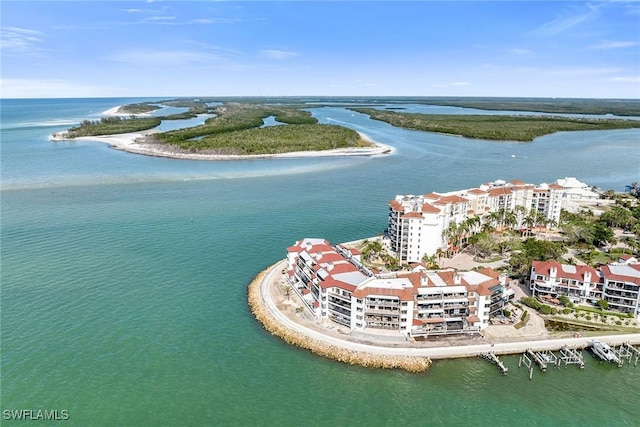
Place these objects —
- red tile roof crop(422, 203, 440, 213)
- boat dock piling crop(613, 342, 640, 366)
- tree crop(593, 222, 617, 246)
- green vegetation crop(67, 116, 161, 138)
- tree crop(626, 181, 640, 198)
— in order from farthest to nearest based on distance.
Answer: green vegetation crop(67, 116, 161, 138), tree crop(626, 181, 640, 198), tree crop(593, 222, 617, 246), red tile roof crop(422, 203, 440, 213), boat dock piling crop(613, 342, 640, 366)

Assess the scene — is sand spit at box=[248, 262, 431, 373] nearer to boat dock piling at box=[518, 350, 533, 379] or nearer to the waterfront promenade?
the waterfront promenade

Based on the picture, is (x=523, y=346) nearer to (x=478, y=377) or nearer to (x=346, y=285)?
(x=478, y=377)

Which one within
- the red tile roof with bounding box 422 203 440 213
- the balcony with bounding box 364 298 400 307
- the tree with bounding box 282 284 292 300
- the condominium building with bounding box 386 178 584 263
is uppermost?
the red tile roof with bounding box 422 203 440 213

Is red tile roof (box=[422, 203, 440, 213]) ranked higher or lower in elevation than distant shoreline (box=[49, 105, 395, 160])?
higher

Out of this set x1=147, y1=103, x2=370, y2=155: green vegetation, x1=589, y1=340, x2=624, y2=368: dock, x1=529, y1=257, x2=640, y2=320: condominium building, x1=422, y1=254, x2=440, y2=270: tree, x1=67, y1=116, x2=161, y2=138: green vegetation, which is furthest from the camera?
x1=67, y1=116, x2=161, y2=138: green vegetation

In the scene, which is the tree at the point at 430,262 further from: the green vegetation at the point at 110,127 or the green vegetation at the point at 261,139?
the green vegetation at the point at 110,127

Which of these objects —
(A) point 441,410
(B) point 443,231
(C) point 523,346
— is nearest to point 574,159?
(B) point 443,231

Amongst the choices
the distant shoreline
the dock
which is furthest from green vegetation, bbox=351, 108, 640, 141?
the dock
